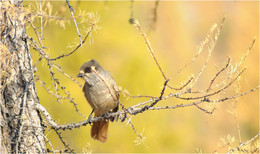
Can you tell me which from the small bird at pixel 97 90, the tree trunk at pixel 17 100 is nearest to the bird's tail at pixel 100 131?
the small bird at pixel 97 90

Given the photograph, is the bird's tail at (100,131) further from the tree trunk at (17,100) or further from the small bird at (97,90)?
the tree trunk at (17,100)

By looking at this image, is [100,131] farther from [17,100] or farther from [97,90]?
[17,100]

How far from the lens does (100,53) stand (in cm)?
1158

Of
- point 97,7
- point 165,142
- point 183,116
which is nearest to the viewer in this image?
point 97,7

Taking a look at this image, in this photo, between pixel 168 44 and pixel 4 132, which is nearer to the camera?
pixel 4 132

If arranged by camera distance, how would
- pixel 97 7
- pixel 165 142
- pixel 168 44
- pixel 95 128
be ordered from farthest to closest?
pixel 168 44 → pixel 165 142 → pixel 97 7 → pixel 95 128

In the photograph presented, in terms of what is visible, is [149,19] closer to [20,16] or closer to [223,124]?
[20,16]

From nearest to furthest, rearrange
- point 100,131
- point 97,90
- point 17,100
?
point 17,100, point 97,90, point 100,131

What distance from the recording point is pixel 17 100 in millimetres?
3336

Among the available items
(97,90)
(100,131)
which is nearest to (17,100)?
(97,90)

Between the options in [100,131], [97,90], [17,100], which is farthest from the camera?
[100,131]

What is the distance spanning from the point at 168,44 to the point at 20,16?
767 inches

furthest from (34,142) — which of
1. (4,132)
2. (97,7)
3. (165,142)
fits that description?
(165,142)

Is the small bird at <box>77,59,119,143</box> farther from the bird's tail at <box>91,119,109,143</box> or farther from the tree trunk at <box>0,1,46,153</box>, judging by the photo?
the tree trunk at <box>0,1,46,153</box>
